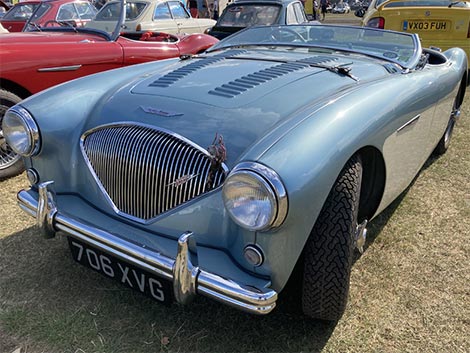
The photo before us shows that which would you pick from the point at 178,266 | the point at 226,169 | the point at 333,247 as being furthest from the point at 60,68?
the point at 333,247

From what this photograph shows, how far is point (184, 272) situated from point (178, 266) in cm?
3

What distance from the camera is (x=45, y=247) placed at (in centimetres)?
281

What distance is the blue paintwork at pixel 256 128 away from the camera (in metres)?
1.72

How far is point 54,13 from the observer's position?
857 cm

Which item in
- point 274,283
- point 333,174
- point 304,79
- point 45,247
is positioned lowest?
point 45,247

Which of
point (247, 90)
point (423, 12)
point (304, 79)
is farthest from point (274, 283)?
point (423, 12)

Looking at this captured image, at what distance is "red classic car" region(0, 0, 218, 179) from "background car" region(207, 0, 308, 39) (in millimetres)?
3124

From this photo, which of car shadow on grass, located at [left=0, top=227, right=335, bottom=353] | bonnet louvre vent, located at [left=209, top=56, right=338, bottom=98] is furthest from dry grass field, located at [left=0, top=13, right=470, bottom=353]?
bonnet louvre vent, located at [left=209, top=56, right=338, bottom=98]

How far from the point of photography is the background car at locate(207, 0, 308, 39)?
796 cm

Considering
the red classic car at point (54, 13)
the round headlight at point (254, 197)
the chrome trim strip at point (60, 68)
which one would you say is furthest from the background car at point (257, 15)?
the round headlight at point (254, 197)

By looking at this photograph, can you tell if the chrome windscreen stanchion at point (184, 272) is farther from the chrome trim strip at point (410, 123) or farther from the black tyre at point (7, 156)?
the black tyre at point (7, 156)

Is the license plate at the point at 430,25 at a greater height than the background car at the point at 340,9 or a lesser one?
greater

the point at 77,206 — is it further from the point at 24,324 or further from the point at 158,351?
the point at 158,351

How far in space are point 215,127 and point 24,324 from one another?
4.34 feet
